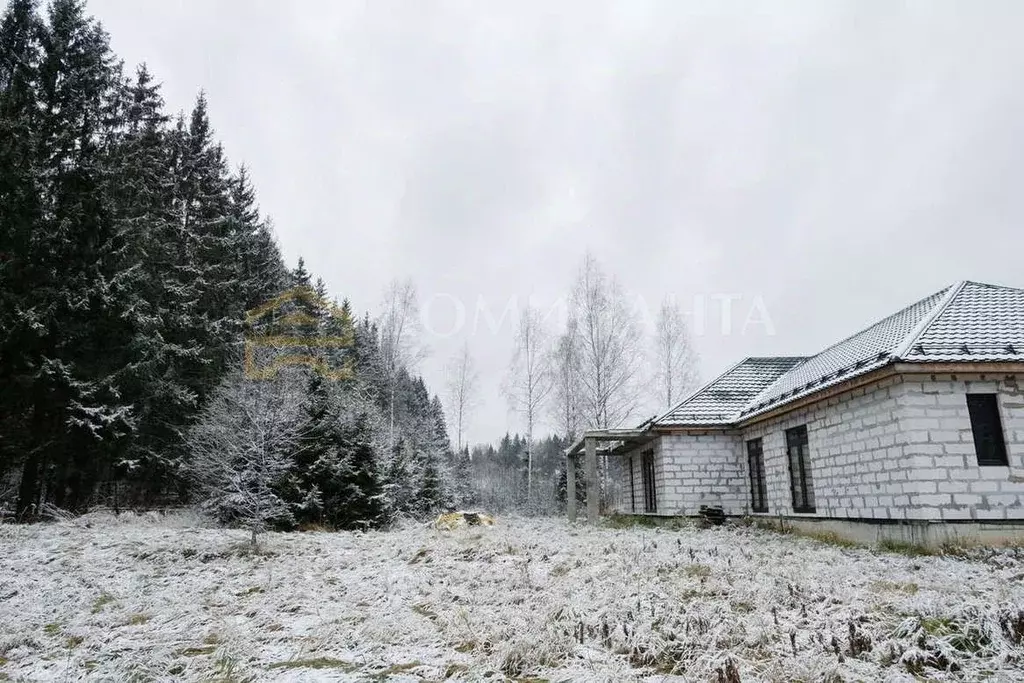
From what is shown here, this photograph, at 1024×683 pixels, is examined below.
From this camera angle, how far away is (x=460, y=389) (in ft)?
93.6

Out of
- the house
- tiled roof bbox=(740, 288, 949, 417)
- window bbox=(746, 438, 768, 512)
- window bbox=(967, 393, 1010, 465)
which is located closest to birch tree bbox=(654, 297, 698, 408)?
tiled roof bbox=(740, 288, 949, 417)

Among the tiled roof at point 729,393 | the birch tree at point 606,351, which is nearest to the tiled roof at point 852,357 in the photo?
the tiled roof at point 729,393

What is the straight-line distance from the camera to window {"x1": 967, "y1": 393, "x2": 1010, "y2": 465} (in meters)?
9.02

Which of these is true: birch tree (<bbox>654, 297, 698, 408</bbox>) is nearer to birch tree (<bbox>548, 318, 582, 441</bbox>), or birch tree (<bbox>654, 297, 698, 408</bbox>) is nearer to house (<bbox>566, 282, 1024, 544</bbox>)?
birch tree (<bbox>548, 318, 582, 441</bbox>)

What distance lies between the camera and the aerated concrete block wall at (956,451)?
8.80 m

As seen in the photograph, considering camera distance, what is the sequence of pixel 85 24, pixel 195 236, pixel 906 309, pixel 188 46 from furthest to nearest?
pixel 195 236, pixel 85 24, pixel 906 309, pixel 188 46

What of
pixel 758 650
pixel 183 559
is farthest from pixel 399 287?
pixel 758 650

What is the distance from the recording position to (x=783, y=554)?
9289 mm

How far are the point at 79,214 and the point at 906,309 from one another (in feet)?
67.8

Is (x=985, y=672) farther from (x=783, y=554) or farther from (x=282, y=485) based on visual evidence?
(x=282, y=485)

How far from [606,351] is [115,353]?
1576cm

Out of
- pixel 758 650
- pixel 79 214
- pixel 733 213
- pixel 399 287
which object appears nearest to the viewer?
pixel 758 650

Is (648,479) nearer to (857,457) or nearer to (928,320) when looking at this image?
(857,457)

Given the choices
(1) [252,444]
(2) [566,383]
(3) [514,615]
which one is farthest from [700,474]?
(3) [514,615]
